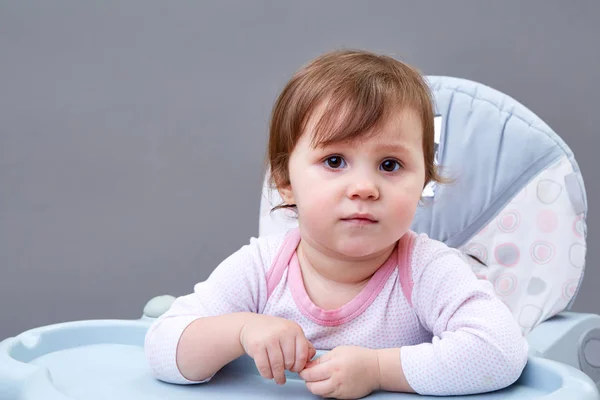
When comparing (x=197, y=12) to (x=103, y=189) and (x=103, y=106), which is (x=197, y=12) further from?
(x=103, y=189)

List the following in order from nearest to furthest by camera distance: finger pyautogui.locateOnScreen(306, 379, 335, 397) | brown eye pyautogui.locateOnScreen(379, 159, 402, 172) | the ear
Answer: finger pyautogui.locateOnScreen(306, 379, 335, 397) → brown eye pyautogui.locateOnScreen(379, 159, 402, 172) → the ear

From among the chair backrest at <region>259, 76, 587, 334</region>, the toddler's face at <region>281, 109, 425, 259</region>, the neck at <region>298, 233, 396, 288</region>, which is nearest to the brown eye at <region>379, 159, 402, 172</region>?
the toddler's face at <region>281, 109, 425, 259</region>

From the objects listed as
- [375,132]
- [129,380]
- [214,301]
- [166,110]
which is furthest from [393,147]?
[166,110]

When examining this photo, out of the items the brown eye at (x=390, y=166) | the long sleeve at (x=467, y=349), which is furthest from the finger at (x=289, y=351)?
the brown eye at (x=390, y=166)

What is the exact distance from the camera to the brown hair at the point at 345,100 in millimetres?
915

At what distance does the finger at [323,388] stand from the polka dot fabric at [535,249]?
0.48 metres

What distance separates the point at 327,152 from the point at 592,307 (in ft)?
3.76

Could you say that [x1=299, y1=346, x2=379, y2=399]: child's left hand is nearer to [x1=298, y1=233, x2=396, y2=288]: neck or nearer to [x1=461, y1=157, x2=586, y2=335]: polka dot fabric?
[x1=298, y1=233, x2=396, y2=288]: neck

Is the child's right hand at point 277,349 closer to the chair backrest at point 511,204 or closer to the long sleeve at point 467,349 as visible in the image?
the long sleeve at point 467,349

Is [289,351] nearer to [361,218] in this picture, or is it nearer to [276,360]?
[276,360]

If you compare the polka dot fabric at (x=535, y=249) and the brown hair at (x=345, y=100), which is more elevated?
the brown hair at (x=345, y=100)

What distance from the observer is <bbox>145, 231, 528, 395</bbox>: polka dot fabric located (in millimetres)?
846

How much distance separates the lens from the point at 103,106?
187cm

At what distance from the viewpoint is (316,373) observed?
2.71 feet
